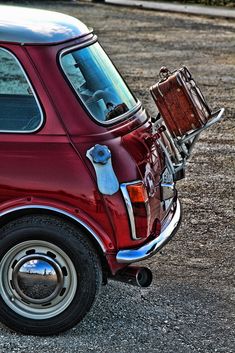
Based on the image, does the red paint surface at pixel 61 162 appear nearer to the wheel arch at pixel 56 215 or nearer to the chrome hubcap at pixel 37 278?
the wheel arch at pixel 56 215

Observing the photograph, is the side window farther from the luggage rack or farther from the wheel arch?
the luggage rack

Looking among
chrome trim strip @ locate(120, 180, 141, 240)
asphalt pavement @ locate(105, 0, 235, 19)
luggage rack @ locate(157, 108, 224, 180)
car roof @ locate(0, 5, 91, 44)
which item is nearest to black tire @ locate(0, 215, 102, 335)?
chrome trim strip @ locate(120, 180, 141, 240)

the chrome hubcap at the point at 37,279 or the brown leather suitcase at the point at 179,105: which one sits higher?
the brown leather suitcase at the point at 179,105

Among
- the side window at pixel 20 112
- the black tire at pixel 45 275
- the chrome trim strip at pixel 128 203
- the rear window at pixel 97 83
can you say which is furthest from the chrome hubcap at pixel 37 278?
the rear window at pixel 97 83

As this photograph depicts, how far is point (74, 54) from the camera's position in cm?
509

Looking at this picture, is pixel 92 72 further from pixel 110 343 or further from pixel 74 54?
pixel 110 343

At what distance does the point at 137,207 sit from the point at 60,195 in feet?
1.56

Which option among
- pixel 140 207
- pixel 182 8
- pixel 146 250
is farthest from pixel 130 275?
pixel 182 8

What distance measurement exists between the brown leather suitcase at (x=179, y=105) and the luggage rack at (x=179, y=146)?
3 centimetres

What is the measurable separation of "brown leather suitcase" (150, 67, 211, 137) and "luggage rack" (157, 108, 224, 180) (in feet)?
0.11

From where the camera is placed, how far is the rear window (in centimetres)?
495

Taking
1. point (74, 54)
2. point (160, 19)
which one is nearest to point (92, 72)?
point (74, 54)

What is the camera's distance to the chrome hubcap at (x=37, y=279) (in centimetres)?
479

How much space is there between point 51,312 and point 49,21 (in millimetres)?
1907
